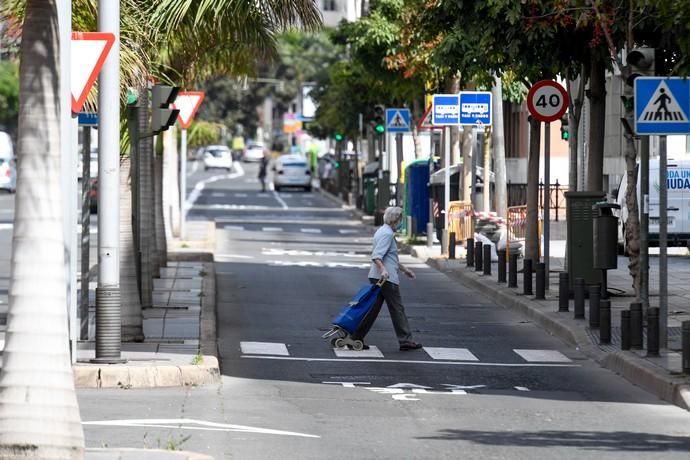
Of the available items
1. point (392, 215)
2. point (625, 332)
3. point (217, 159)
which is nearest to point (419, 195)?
point (392, 215)

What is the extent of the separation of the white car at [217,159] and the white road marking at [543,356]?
102014mm

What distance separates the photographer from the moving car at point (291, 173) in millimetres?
85438

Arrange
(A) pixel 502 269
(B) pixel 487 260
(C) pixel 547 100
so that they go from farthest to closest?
1. (B) pixel 487 260
2. (A) pixel 502 269
3. (C) pixel 547 100

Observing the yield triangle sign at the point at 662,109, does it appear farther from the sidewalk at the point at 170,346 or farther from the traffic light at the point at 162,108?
the traffic light at the point at 162,108

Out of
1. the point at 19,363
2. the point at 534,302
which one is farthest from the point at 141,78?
the point at 19,363

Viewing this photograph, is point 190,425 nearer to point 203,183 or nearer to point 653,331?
point 653,331

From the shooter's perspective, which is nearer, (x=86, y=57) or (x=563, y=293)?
(x=86, y=57)

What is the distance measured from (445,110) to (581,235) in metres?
10.2

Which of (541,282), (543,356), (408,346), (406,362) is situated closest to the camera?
(406,362)

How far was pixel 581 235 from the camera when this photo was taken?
21.8 m

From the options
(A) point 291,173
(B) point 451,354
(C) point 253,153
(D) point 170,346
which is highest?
(C) point 253,153

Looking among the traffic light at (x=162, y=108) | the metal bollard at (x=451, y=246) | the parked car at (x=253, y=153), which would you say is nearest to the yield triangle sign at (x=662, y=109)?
the traffic light at (x=162, y=108)

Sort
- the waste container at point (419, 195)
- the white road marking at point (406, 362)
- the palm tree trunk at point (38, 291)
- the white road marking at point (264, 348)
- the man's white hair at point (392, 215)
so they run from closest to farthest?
the palm tree trunk at point (38, 291)
the white road marking at point (406, 362)
the white road marking at point (264, 348)
the man's white hair at point (392, 215)
the waste container at point (419, 195)

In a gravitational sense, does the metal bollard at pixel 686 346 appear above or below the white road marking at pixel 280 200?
above
